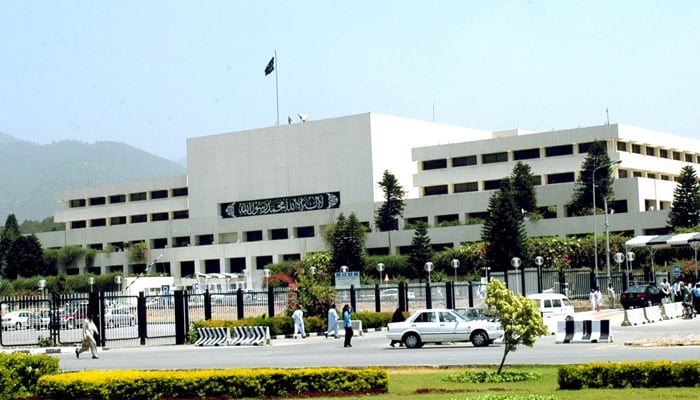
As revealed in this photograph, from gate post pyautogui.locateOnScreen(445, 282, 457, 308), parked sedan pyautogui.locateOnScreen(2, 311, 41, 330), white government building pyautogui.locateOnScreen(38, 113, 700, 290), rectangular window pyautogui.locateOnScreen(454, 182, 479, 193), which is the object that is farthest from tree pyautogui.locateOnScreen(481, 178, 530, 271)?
parked sedan pyautogui.locateOnScreen(2, 311, 41, 330)

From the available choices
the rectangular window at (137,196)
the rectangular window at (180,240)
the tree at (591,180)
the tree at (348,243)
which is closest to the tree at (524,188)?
the tree at (591,180)

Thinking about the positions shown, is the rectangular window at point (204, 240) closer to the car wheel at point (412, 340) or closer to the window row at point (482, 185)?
the window row at point (482, 185)

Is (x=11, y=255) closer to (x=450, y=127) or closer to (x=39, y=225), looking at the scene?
(x=450, y=127)

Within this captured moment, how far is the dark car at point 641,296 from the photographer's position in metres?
52.7

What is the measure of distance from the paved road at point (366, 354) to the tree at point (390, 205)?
48.7 meters

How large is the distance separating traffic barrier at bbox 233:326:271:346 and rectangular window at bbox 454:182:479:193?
5462 cm

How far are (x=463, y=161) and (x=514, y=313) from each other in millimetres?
74165

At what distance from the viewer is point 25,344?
42.4 metres

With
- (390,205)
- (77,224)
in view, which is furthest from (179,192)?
(390,205)

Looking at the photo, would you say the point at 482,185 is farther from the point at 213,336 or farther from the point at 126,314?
the point at 213,336

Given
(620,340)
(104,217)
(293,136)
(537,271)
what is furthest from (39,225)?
(620,340)

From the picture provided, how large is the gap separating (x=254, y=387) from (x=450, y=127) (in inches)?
3379

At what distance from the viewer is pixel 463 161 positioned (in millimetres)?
94438

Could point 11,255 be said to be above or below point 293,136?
below
